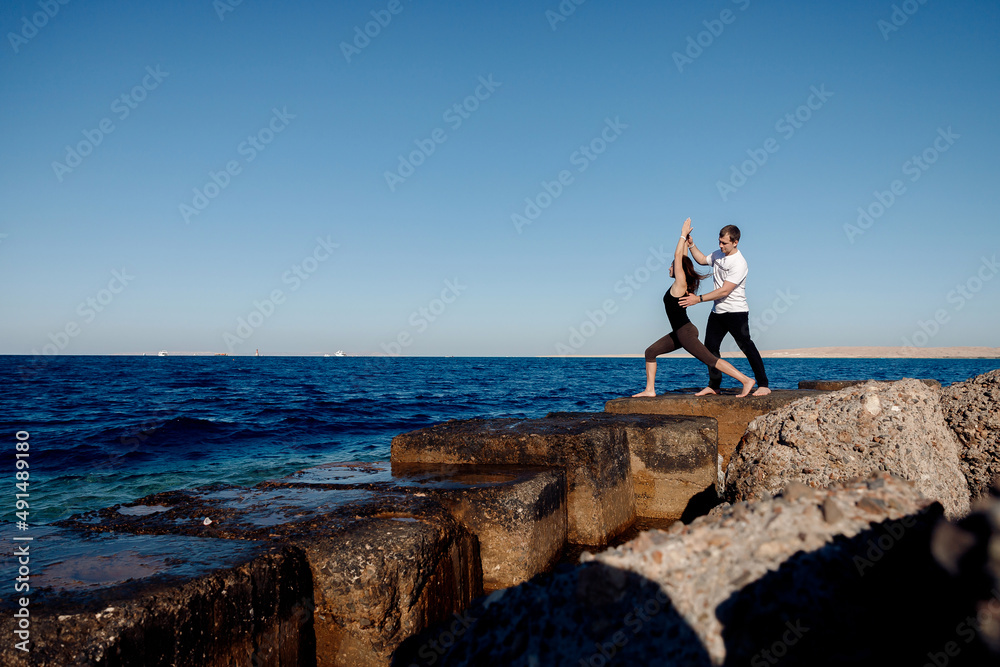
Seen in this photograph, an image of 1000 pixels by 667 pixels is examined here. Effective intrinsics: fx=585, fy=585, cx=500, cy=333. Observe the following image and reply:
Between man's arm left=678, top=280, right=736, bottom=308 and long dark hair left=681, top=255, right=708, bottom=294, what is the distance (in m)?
0.10

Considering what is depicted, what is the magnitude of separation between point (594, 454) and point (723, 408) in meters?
1.94

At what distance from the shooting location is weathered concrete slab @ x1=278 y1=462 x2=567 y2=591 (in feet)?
8.69

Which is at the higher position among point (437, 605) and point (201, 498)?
point (201, 498)

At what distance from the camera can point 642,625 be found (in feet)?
4.12

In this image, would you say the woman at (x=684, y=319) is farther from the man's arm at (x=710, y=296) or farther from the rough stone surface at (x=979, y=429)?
the rough stone surface at (x=979, y=429)

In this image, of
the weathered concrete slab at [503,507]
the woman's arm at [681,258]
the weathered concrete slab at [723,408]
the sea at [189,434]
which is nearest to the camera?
the weathered concrete slab at [503,507]

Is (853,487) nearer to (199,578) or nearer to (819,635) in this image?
(819,635)

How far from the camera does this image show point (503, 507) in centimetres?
266

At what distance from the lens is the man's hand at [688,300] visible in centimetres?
512

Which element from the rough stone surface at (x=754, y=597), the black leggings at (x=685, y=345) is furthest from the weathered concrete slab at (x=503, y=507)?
the black leggings at (x=685, y=345)

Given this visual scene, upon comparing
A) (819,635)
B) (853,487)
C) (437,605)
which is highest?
(853,487)

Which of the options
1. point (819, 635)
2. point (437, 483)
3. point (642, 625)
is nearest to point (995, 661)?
point (819, 635)

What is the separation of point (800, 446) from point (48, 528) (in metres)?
3.15

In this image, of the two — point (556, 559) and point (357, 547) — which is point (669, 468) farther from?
point (357, 547)
